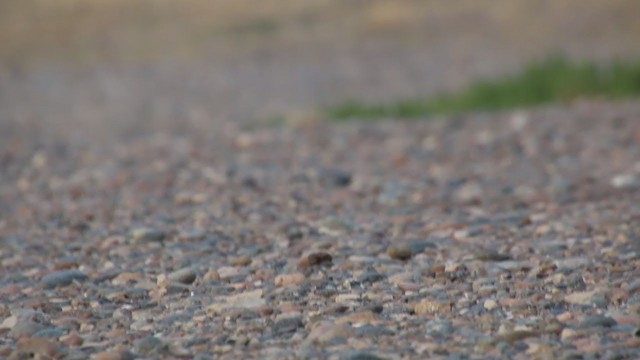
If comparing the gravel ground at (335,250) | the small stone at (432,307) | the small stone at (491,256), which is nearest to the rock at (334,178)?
the gravel ground at (335,250)

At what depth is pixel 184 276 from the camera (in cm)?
504

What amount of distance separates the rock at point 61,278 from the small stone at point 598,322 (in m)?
1.84

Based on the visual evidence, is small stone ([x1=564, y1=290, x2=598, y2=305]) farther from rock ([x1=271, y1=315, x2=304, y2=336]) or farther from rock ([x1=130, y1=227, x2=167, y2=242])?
rock ([x1=130, y1=227, x2=167, y2=242])

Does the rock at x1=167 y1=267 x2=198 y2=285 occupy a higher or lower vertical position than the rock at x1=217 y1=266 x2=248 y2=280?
higher

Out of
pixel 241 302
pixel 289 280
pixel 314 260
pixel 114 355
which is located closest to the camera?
pixel 114 355

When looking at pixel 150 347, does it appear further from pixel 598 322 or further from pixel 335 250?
pixel 335 250

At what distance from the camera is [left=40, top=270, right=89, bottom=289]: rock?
16.7 feet

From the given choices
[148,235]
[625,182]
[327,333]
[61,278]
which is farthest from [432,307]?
[625,182]

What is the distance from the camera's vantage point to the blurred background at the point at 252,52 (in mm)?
14508

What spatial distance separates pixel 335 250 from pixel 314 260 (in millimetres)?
284

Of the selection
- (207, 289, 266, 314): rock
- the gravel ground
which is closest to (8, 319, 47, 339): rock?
the gravel ground

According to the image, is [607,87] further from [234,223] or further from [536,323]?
[536,323]

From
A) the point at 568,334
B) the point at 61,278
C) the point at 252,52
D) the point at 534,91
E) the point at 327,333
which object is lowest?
the point at 568,334

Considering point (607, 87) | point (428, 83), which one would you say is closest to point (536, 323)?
point (607, 87)
